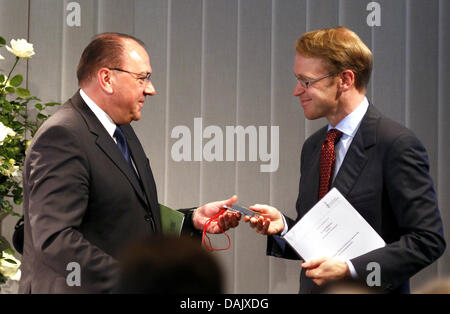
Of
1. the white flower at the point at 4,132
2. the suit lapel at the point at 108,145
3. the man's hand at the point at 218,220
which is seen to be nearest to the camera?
the suit lapel at the point at 108,145

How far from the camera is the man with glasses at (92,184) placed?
5.47ft

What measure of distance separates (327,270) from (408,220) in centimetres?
31

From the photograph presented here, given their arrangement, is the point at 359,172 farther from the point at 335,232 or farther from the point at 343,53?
the point at 343,53

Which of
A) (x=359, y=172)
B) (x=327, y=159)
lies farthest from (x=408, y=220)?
(x=327, y=159)

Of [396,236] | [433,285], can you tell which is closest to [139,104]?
[396,236]

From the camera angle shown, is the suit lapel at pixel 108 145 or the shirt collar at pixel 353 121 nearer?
the suit lapel at pixel 108 145

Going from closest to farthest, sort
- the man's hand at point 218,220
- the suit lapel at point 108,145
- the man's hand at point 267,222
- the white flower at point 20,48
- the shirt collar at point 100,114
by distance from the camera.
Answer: the suit lapel at point 108,145
the shirt collar at point 100,114
the man's hand at point 267,222
the man's hand at point 218,220
the white flower at point 20,48

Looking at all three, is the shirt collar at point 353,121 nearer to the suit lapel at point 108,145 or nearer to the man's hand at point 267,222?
the man's hand at point 267,222

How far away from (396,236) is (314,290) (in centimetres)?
34

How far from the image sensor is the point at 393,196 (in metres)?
1.85

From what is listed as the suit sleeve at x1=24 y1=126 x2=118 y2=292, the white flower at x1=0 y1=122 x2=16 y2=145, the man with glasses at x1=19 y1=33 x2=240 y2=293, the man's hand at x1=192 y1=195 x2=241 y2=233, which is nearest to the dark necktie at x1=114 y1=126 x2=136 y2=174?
the man with glasses at x1=19 y1=33 x2=240 y2=293

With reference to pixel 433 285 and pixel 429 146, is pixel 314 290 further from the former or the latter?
pixel 429 146

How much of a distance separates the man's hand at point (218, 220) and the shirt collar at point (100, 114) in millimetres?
499

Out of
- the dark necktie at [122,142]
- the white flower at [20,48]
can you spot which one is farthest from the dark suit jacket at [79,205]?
the white flower at [20,48]
